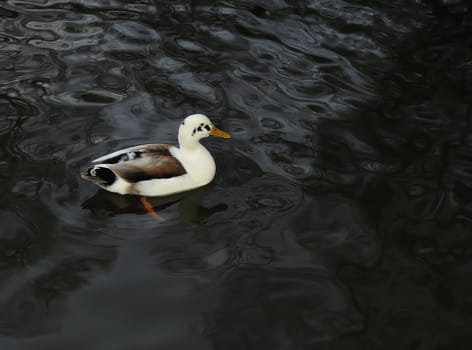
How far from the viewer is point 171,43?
9797 millimetres

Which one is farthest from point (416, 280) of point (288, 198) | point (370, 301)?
point (288, 198)

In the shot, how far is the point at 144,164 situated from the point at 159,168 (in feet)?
0.49

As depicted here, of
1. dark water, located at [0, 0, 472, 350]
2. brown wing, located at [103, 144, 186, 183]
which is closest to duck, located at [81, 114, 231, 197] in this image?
brown wing, located at [103, 144, 186, 183]

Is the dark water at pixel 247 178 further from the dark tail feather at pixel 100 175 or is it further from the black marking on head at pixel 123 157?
the black marking on head at pixel 123 157

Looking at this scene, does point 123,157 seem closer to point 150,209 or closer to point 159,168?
point 159,168

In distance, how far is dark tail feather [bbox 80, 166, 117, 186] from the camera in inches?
255

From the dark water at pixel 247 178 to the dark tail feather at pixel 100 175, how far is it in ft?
0.93

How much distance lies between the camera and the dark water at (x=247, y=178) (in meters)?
5.71

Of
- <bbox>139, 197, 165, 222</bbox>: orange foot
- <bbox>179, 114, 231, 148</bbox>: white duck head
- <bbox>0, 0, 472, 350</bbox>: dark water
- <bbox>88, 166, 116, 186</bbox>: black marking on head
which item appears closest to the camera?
<bbox>0, 0, 472, 350</bbox>: dark water

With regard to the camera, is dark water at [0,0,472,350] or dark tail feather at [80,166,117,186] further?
dark tail feather at [80,166,117,186]

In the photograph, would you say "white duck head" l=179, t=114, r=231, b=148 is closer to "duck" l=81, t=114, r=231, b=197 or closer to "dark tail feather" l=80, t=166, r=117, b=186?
"duck" l=81, t=114, r=231, b=197

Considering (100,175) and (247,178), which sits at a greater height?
(100,175)

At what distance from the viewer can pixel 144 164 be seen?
663cm

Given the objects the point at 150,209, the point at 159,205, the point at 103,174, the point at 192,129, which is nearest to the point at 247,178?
the point at 192,129
